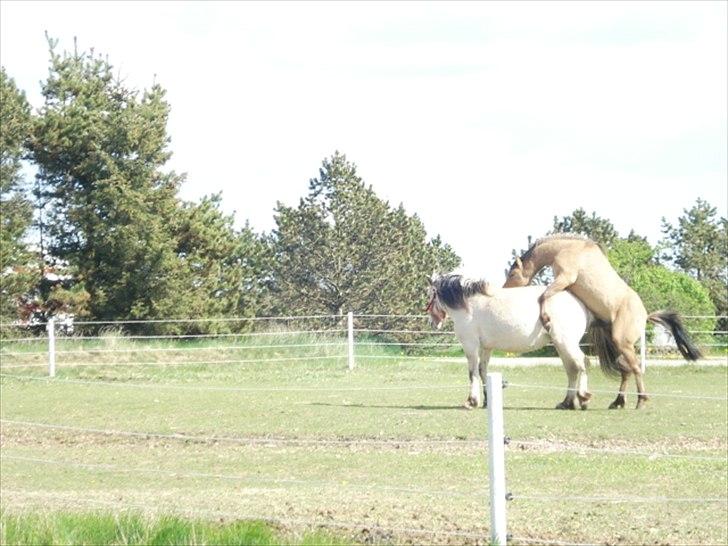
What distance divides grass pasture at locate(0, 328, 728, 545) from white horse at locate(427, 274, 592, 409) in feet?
1.93

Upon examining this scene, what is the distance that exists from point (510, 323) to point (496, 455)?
8.99 metres

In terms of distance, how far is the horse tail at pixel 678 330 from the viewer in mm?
16906

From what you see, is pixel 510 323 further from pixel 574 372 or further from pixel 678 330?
pixel 678 330

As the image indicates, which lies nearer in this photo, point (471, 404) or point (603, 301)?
point (603, 301)

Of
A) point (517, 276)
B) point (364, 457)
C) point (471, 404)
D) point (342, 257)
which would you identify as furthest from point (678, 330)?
point (342, 257)

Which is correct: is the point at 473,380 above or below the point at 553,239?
below

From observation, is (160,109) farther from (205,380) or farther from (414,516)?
(414,516)

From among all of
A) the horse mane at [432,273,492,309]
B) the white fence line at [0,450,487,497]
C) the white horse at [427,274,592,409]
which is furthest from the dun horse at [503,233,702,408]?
the white fence line at [0,450,487,497]

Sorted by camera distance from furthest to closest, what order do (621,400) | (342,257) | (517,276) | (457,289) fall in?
1. (342,257)
2. (517,276)
3. (457,289)
4. (621,400)

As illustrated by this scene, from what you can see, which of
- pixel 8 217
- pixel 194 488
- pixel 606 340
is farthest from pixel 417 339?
pixel 194 488

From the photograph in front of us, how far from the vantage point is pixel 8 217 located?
35.1 metres

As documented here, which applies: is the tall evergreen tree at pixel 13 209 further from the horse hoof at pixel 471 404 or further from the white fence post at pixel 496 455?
the white fence post at pixel 496 455

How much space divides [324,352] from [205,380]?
4.36 m

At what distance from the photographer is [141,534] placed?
6906mm
